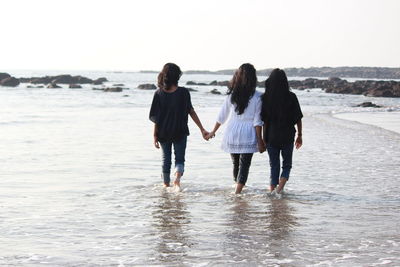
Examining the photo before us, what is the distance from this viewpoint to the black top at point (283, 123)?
26.9ft

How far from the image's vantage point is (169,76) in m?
8.27

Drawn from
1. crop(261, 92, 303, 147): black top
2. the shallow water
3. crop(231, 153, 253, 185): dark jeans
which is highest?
crop(261, 92, 303, 147): black top

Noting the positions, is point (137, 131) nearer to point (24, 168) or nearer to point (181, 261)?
point (24, 168)

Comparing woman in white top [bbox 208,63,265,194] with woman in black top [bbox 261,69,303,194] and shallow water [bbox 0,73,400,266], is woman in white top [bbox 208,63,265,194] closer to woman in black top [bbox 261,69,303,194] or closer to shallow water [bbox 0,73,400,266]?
woman in black top [bbox 261,69,303,194]

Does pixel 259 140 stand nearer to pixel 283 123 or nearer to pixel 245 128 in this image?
pixel 245 128

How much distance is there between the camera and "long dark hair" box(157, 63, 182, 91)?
325 inches

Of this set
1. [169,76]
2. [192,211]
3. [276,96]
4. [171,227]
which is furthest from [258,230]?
[169,76]

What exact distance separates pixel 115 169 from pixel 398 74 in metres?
174

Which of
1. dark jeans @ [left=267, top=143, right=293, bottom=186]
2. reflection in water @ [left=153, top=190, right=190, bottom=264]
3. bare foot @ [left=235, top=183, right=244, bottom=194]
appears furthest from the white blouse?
reflection in water @ [left=153, top=190, right=190, bottom=264]

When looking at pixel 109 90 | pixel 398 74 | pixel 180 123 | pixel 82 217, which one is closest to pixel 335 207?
pixel 180 123

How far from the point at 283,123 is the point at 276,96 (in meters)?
0.35

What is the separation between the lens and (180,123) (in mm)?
8414

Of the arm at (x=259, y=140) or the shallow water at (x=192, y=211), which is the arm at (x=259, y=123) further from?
the shallow water at (x=192, y=211)

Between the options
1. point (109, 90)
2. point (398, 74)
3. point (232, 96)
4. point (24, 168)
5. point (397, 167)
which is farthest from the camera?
point (398, 74)
